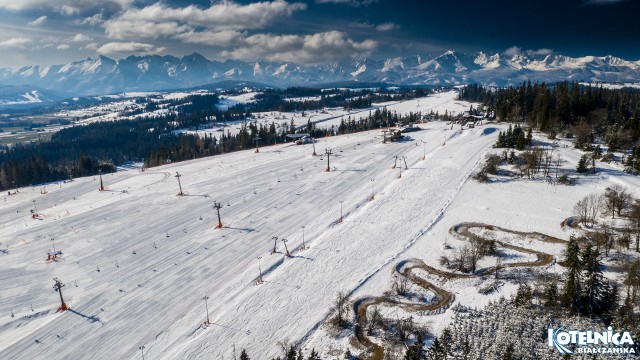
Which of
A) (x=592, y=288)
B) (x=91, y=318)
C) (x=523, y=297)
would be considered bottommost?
(x=91, y=318)

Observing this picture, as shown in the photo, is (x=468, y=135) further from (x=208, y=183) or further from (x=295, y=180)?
(x=208, y=183)

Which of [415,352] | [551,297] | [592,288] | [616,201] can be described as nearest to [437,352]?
[415,352]

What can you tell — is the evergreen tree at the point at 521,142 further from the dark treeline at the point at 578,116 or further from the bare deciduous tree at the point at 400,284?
the bare deciduous tree at the point at 400,284

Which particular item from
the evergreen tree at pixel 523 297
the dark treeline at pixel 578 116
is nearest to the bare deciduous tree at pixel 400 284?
the evergreen tree at pixel 523 297

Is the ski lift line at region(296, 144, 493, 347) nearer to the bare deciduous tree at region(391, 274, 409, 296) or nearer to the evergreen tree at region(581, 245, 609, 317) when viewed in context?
the bare deciduous tree at region(391, 274, 409, 296)

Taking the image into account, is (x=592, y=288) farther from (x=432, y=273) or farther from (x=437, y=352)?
(x=437, y=352)
